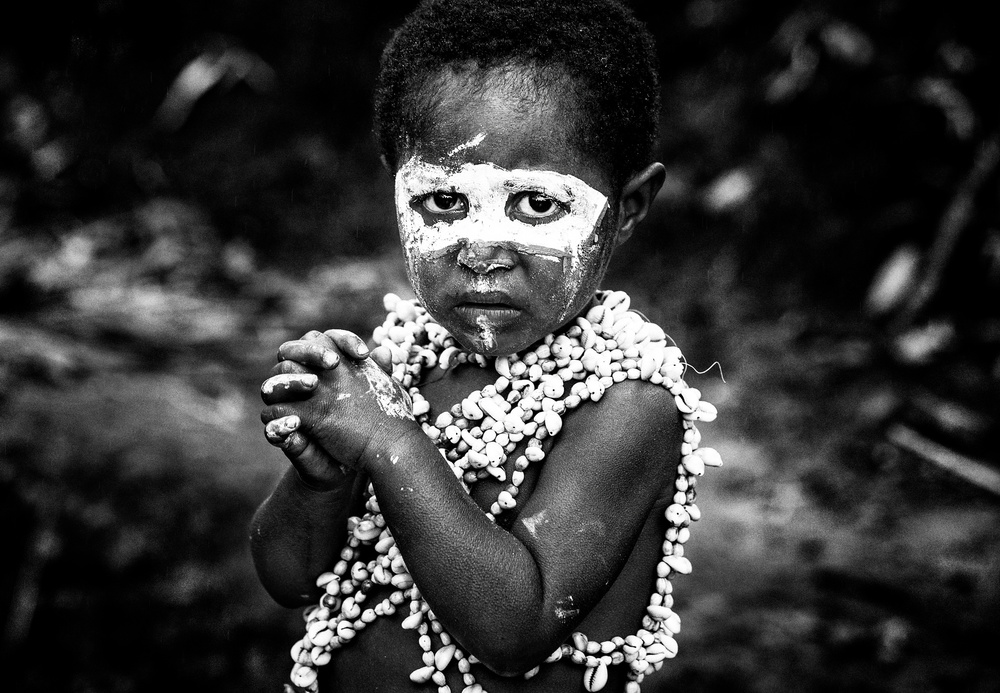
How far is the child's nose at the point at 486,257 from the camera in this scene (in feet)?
5.67

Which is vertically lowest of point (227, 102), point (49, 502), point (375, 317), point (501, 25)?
point (501, 25)

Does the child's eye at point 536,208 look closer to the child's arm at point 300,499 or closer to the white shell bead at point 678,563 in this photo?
the child's arm at point 300,499

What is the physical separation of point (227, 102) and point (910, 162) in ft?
15.3

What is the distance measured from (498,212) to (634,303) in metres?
4.19

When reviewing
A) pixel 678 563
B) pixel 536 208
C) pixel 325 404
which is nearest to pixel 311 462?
pixel 325 404

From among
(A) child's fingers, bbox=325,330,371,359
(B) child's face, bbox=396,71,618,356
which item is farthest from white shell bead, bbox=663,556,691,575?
(A) child's fingers, bbox=325,330,371,359

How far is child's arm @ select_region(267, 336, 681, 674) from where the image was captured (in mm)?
1597

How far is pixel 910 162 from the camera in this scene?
5.28 m

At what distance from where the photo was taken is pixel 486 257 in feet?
5.67

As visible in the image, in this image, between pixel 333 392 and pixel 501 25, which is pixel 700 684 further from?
pixel 501 25

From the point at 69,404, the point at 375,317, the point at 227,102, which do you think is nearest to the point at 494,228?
the point at 69,404

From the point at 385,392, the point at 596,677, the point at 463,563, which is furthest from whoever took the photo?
the point at 596,677

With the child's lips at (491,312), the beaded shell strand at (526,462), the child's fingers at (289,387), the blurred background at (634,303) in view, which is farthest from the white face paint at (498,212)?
the blurred background at (634,303)

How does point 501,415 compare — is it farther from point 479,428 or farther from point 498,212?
point 498,212
